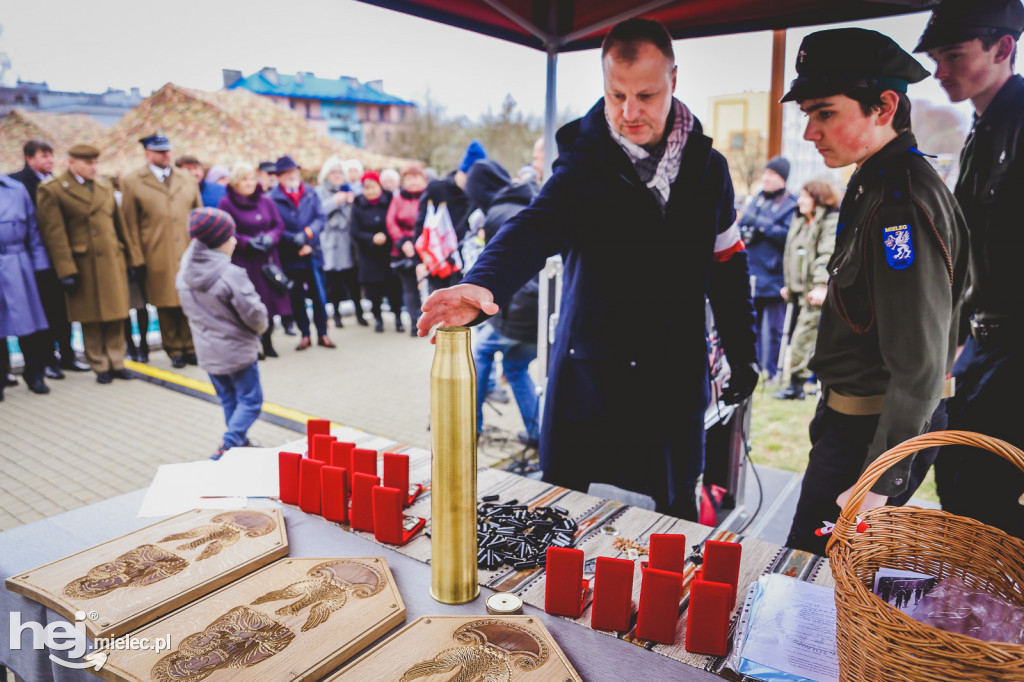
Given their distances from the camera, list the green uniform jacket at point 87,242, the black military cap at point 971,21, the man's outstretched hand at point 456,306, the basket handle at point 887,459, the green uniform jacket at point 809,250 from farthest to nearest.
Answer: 1. the green uniform jacket at point 87,242
2. the green uniform jacket at point 809,250
3. the black military cap at point 971,21
4. the man's outstretched hand at point 456,306
5. the basket handle at point 887,459

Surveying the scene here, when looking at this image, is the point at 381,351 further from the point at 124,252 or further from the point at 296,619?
the point at 296,619

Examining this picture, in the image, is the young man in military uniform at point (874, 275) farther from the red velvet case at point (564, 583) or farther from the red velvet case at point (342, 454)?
the red velvet case at point (342, 454)

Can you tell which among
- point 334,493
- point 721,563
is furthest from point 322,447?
point 721,563

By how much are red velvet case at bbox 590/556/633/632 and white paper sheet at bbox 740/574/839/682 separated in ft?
0.62

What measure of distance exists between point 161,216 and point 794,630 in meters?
6.34

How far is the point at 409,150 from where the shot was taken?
68.5 feet

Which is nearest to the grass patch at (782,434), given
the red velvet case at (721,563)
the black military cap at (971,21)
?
the black military cap at (971,21)

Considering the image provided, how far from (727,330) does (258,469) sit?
1432 mm

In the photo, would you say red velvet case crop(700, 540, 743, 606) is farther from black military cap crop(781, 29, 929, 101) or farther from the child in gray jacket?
the child in gray jacket

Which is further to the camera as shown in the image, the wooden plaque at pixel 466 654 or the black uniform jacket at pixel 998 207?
the black uniform jacket at pixel 998 207

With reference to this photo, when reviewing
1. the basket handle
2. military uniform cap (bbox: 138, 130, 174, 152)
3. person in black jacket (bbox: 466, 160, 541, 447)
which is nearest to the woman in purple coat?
military uniform cap (bbox: 138, 130, 174, 152)

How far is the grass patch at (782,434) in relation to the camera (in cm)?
402

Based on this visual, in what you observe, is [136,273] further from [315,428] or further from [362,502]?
[362,502]

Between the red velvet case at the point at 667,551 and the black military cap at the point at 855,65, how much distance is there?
1095 millimetres
